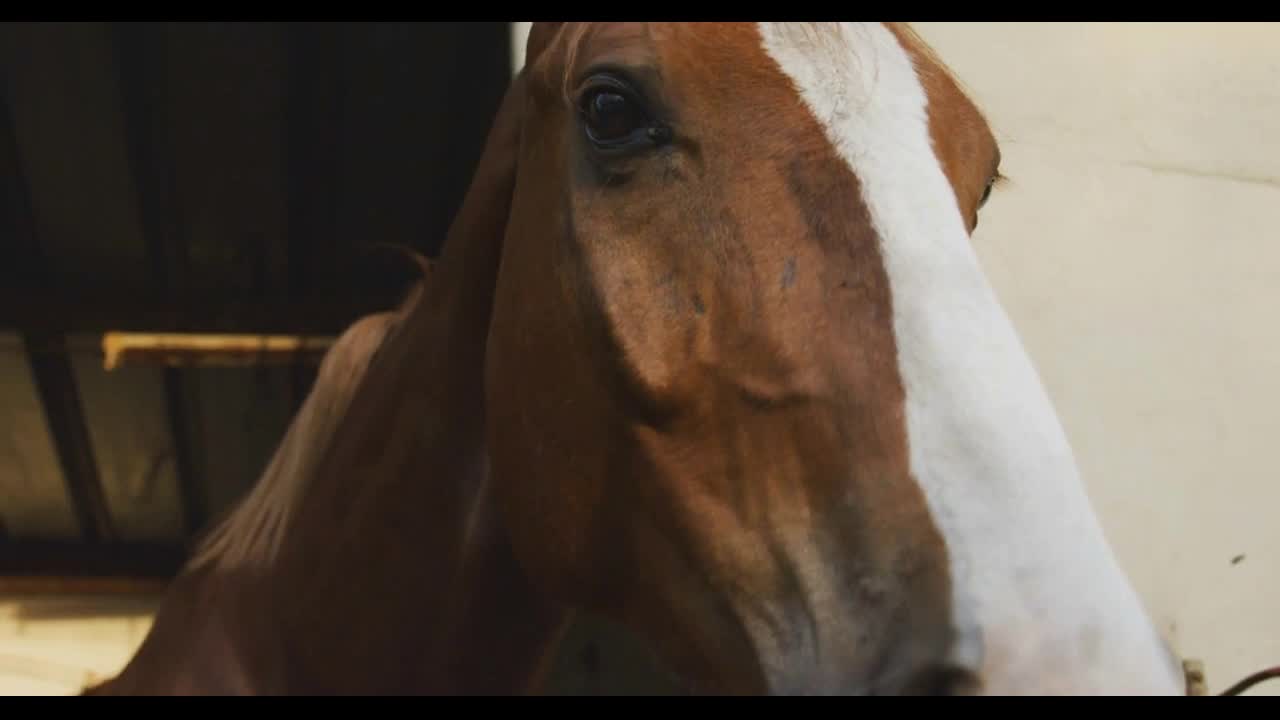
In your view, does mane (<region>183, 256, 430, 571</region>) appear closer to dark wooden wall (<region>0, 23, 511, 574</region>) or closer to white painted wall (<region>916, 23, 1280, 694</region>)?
dark wooden wall (<region>0, 23, 511, 574</region>)

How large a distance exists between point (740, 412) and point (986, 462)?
0.16 m

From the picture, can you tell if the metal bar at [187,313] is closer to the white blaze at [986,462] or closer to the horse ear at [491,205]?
the horse ear at [491,205]

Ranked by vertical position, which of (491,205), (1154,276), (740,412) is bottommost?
(1154,276)

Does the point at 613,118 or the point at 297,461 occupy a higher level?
the point at 613,118

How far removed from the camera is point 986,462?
56 cm

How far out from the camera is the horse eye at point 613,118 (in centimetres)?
73

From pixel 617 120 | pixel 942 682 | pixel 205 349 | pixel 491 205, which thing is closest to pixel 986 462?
pixel 942 682

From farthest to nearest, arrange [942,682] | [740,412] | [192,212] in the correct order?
[192,212] < [740,412] < [942,682]

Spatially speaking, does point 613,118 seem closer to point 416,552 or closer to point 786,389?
point 786,389

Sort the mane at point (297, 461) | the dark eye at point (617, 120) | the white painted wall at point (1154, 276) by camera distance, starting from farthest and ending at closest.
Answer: the white painted wall at point (1154, 276) → the mane at point (297, 461) → the dark eye at point (617, 120)

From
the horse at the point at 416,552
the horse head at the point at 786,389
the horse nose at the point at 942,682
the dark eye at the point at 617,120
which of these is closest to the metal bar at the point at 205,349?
the horse at the point at 416,552

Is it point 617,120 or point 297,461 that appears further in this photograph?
point 297,461
